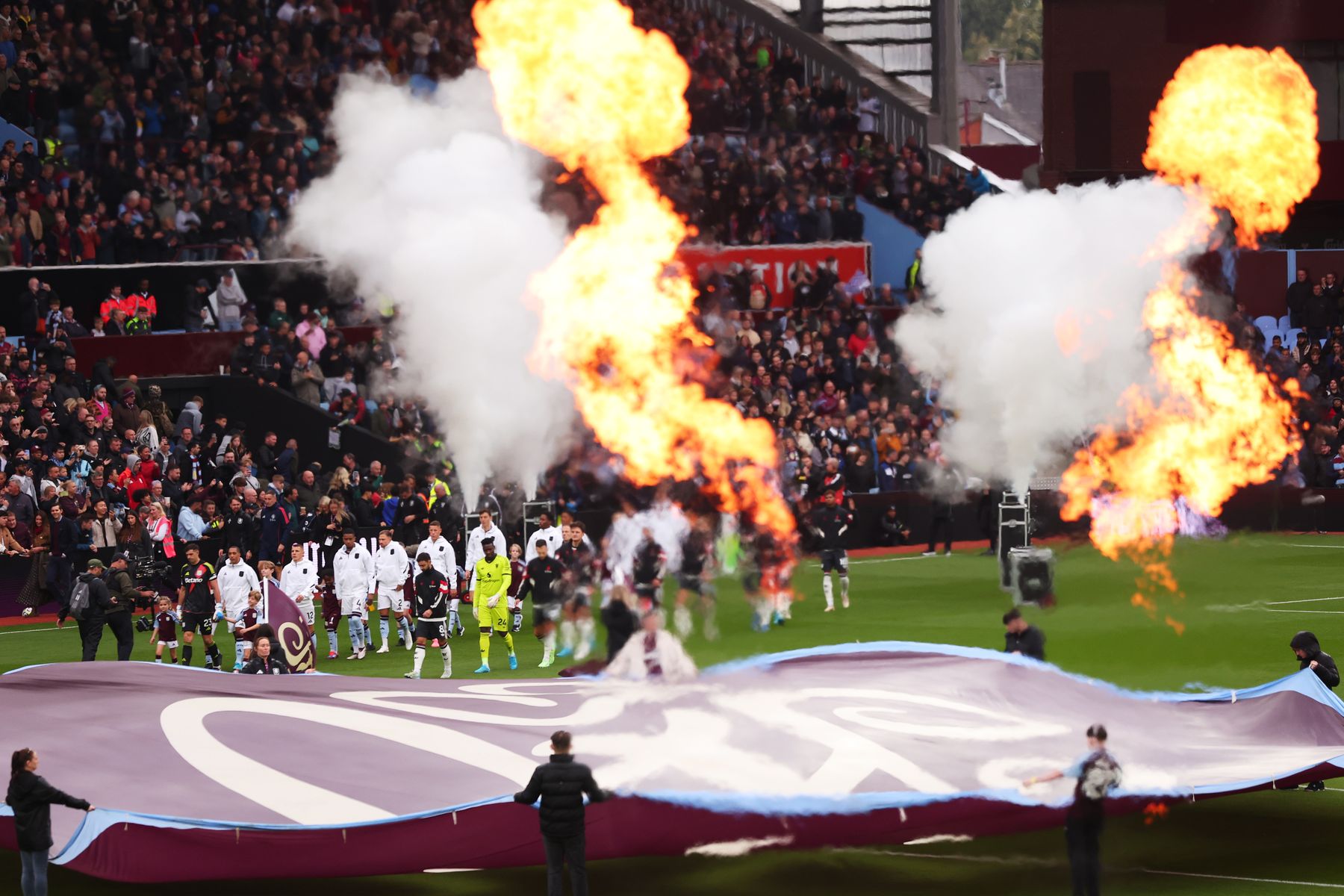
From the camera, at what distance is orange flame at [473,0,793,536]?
1045 inches

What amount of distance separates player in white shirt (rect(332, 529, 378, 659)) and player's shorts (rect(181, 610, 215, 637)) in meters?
1.84

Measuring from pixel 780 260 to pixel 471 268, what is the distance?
12.7 m

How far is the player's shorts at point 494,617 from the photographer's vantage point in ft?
80.5

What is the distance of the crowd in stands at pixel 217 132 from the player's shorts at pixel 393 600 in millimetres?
11118

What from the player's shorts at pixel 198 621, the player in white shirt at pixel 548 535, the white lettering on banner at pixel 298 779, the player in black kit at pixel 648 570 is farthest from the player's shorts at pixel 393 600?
the white lettering on banner at pixel 298 779

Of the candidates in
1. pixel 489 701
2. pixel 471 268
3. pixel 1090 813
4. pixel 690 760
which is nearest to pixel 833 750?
pixel 690 760

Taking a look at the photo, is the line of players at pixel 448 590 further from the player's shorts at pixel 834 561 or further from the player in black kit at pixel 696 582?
the player's shorts at pixel 834 561

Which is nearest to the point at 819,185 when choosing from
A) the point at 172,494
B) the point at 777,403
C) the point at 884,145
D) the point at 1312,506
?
the point at 884,145

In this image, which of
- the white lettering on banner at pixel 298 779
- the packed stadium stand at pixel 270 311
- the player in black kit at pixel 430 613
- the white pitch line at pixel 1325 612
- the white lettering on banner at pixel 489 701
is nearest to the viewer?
the white lettering on banner at pixel 298 779

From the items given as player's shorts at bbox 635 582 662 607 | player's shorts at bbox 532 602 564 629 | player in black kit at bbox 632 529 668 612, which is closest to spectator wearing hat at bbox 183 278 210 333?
player's shorts at bbox 532 602 564 629

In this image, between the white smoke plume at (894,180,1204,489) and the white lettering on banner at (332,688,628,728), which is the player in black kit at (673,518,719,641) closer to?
the white smoke plume at (894,180,1204,489)

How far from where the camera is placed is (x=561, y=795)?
13.3 m

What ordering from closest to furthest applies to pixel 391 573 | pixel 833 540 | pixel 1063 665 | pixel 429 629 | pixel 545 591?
pixel 1063 665, pixel 429 629, pixel 545 591, pixel 391 573, pixel 833 540

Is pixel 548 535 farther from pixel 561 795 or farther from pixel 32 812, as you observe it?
pixel 561 795
